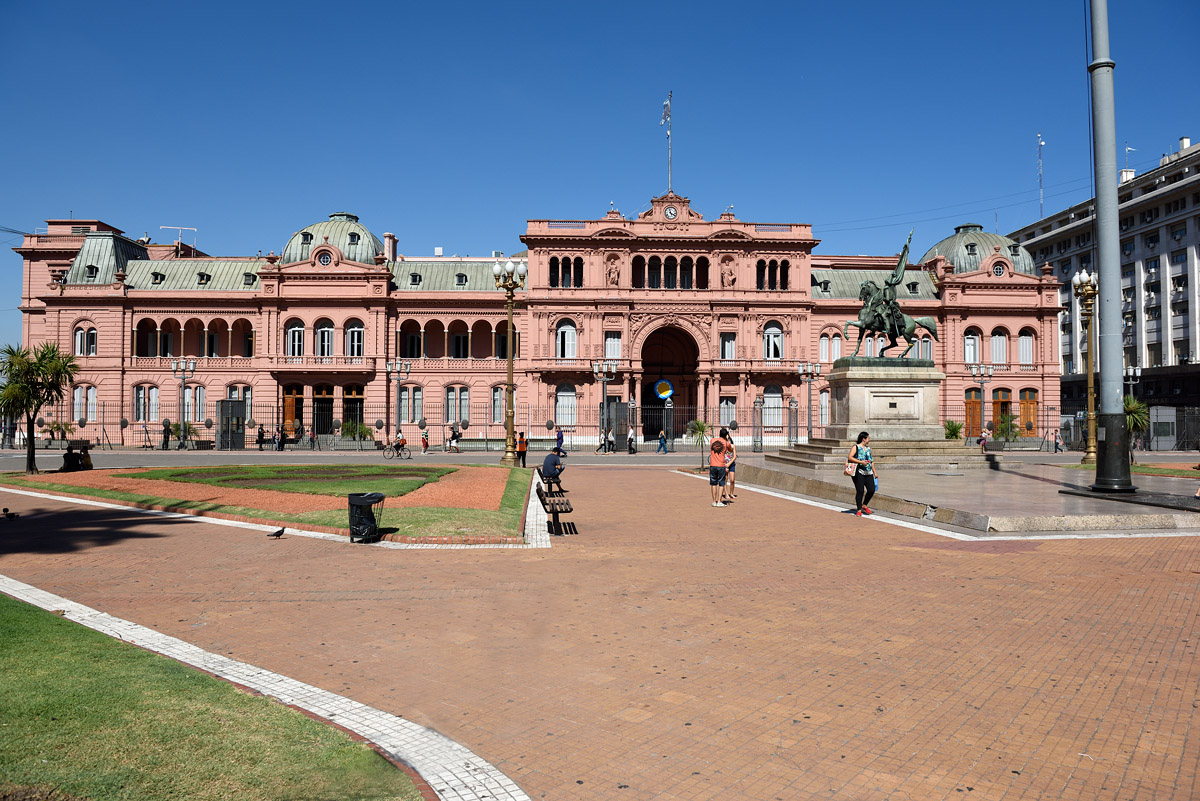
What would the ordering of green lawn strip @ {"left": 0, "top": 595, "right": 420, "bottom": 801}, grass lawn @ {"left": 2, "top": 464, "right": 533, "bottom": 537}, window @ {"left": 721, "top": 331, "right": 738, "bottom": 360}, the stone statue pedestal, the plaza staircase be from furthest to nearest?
window @ {"left": 721, "top": 331, "right": 738, "bottom": 360}, the stone statue pedestal, the plaza staircase, grass lawn @ {"left": 2, "top": 464, "right": 533, "bottom": 537}, green lawn strip @ {"left": 0, "top": 595, "right": 420, "bottom": 801}

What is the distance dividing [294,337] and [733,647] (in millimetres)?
54541

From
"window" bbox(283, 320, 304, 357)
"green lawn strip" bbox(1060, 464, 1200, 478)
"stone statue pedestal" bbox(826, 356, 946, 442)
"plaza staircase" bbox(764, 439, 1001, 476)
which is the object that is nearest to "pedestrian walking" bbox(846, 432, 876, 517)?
"plaza staircase" bbox(764, 439, 1001, 476)

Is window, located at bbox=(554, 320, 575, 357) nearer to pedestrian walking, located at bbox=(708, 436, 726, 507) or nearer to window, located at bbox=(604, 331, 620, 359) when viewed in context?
window, located at bbox=(604, 331, 620, 359)

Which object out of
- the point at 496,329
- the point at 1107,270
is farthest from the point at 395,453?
the point at 1107,270

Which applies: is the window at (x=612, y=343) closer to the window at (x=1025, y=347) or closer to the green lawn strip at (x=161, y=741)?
the window at (x=1025, y=347)

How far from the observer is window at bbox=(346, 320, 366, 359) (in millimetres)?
54875

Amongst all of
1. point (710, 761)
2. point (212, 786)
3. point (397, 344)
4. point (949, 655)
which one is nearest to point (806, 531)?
point (949, 655)

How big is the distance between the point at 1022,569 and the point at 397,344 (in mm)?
50928

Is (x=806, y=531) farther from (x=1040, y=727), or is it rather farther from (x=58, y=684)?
(x=58, y=684)

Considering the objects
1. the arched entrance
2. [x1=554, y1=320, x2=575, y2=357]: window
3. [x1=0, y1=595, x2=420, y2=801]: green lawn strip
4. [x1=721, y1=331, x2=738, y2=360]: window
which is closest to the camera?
[x1=0, y1=595, x2=420, y2=801]: green lawn strip

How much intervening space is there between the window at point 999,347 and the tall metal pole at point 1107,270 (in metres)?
45.1

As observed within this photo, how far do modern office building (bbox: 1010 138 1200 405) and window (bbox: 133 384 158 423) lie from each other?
75450 millimetres

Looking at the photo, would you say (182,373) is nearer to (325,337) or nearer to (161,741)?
(325,337)

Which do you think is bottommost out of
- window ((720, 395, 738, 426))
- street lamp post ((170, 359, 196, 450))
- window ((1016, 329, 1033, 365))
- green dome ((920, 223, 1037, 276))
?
window ((720, 395, 738, 426))
